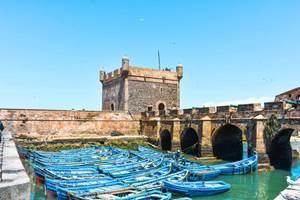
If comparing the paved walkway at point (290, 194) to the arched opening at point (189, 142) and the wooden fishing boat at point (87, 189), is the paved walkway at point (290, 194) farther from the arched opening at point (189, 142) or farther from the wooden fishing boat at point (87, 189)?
the arched opening at point (189, 142)

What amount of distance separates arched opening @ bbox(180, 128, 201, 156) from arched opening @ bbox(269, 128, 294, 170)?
794 cm

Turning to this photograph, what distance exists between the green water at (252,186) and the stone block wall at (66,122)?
1027 cm

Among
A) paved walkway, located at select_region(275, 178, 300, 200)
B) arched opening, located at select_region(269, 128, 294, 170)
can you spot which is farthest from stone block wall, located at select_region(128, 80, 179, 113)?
paved walkway, located at select_region(275, 178, 300, 200)

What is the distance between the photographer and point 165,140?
30.7 metres

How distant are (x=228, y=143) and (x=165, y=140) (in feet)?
26.0

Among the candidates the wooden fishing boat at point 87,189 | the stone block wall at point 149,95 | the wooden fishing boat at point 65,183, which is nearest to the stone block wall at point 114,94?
the stone block wall at point 149,95

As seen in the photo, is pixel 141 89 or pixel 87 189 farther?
pixel 141 89

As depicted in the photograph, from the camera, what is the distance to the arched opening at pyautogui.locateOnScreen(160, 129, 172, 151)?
3009cm

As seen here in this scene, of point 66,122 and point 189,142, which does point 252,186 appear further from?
point 66,122

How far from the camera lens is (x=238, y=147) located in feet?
85.6

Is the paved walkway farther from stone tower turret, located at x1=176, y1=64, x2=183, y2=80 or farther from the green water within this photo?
stone tower turret, located at x1=176, y1=64, x2=183, y2=80

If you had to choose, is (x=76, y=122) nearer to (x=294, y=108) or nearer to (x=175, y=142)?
(x=175, y=142)

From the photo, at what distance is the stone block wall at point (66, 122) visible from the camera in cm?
2817

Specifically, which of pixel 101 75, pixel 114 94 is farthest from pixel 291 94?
pixel 101 75
